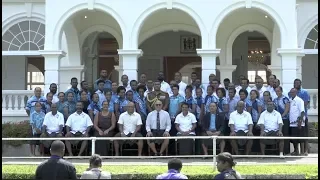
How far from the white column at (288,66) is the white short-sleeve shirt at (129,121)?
463 cm

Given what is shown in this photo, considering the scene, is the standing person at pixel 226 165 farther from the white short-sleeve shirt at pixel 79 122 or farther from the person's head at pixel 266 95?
the white short-sleeve shirt at pixel 79 122

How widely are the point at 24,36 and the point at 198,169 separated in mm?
10005

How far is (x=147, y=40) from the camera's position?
23.3 m

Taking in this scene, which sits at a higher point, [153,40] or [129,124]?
[153,40]

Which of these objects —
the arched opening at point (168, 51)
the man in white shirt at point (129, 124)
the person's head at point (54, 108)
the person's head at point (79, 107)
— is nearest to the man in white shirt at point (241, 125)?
the man in white shirt at point (129, 124)

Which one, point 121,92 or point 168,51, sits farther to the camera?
point 168,51

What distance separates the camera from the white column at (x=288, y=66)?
1719cm

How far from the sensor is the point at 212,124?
575 inches

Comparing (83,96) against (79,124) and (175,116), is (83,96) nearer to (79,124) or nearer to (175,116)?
(79,124)

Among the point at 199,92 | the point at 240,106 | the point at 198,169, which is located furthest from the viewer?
the point at 199,92

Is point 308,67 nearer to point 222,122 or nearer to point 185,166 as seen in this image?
point 222,122

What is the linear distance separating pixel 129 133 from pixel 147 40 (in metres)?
9.09

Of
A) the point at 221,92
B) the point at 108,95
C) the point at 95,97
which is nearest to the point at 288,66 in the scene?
the point at 221,92

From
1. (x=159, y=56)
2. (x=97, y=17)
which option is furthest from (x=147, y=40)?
(x=97, y=17)
